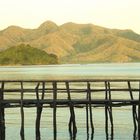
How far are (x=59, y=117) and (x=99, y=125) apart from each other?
7683 millimetres

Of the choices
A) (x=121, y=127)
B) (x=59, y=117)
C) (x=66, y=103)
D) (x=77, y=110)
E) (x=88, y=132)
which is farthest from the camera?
(x=77, y=110)

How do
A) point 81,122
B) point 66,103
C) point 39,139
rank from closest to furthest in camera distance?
1. point 66,103
2. point 39,139
3. point 81,122

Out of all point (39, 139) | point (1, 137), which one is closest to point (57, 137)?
point (39, 139)

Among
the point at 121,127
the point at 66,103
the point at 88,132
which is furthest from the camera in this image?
the point at 121,127

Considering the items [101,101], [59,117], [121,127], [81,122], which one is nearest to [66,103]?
[101,101]

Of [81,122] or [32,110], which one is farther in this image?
[32,110]

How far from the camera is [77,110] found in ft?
200

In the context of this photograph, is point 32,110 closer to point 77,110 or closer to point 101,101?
point 77,110

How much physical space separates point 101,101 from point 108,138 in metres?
4.01

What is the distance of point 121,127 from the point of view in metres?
45.3

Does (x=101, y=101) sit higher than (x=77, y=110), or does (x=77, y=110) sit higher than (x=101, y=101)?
(x=101, y=101)

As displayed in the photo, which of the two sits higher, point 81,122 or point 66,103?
point 66,103

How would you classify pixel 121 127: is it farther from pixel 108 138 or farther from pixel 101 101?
pixel 101 101

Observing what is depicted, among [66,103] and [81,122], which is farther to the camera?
[81,122]
